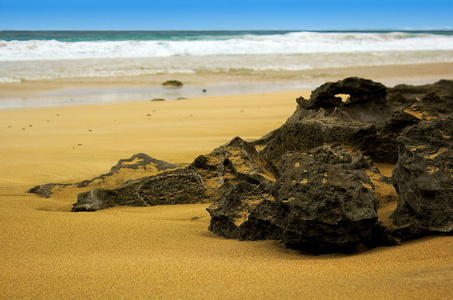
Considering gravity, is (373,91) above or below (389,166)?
above

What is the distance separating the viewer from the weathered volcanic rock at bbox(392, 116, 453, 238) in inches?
95.3

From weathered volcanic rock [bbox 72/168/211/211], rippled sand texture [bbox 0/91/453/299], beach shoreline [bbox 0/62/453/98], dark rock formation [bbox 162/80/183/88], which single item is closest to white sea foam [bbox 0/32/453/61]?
beach shoreline [bbox 0/62/453/98]

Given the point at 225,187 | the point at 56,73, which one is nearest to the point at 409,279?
the point at 225,187

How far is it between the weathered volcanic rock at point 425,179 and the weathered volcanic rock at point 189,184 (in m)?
1.20

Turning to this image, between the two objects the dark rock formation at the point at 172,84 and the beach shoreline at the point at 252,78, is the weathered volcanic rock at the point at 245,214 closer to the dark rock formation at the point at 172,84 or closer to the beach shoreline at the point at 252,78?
the beach shoreline at the point at 252,78

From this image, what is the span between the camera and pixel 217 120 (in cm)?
930

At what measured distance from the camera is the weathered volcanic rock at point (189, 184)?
147 inches

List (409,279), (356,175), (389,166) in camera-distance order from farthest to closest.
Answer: (389,166)
(356,175)
(409,279)

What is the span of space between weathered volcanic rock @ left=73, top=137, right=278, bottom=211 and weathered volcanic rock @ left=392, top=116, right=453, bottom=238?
1200 mm

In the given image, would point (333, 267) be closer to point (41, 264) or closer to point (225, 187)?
point (41, 264)

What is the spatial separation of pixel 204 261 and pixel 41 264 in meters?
0.74

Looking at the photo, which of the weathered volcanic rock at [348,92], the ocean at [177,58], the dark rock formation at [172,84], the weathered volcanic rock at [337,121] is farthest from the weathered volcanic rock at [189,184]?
the ocean at [177,58]

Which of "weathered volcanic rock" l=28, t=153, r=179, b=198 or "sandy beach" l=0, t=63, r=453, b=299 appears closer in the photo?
"sandy beach" l=0, t=63, r=453, b=299

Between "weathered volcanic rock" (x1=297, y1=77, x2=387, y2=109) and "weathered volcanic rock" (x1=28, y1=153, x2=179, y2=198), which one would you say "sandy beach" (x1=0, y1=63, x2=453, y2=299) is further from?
"weathered volcanic rock" (x1=297, y1=77, x2=387, y2=109)
